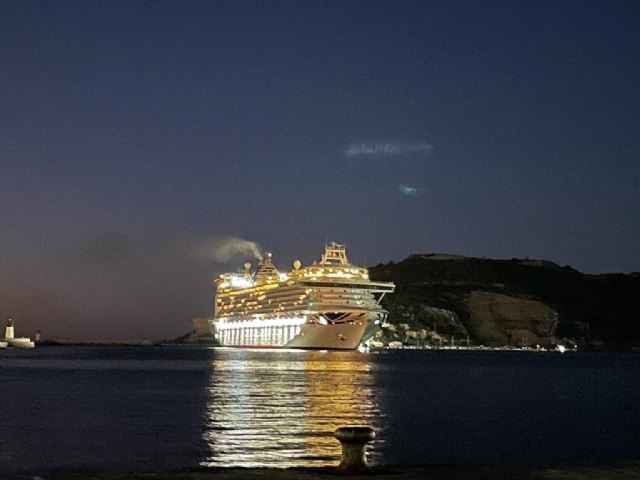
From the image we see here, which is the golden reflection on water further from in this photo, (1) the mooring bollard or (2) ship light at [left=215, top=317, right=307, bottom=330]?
(2) ship light at [left=215, top=317, right=307, bottom=330]

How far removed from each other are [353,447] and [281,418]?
1948cm

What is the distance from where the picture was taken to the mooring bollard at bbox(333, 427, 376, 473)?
44.4 ft

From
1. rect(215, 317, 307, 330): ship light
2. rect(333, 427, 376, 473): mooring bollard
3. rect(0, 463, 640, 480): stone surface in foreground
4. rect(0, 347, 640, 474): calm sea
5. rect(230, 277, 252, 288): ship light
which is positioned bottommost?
rect(0, 347, 640, 474): calm sea

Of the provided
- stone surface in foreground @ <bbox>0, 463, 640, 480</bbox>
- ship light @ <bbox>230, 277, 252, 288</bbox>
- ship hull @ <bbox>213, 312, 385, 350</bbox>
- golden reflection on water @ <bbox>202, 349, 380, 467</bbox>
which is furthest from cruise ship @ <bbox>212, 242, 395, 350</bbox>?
stone surface in foreground @ <bbox>0, 463, 640, 480</bbox>

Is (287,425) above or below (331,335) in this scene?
below

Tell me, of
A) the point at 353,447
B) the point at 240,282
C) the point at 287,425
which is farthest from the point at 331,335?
the point at 353,447

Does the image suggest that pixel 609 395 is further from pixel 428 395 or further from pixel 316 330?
pixel 316 330

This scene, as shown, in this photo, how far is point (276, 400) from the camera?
42.2 m

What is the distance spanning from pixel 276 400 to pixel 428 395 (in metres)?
14.2

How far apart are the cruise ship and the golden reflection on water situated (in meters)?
67.6

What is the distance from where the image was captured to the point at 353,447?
539 inches

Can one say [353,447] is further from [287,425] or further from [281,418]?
[281,418]

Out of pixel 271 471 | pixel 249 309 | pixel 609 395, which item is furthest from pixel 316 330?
pixel 271 471

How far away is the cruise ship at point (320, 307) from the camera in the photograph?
130 metres
